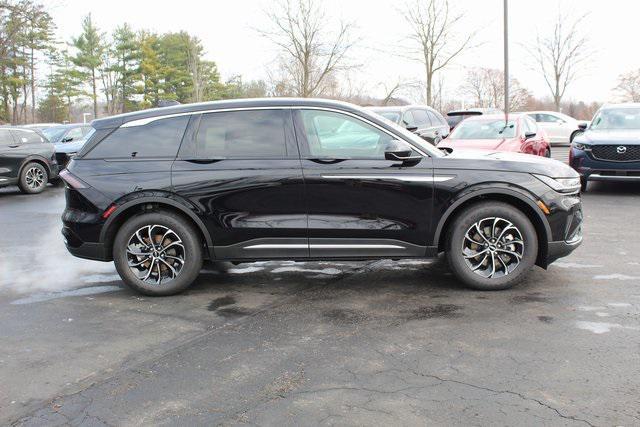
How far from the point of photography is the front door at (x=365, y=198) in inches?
205

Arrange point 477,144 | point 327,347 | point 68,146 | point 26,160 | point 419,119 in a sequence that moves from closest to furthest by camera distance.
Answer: point 327,347 → point 477,144 → point 26,160 → point 419,119 → point 68,146

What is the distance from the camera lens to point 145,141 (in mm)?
5453

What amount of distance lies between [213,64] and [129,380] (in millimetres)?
63864

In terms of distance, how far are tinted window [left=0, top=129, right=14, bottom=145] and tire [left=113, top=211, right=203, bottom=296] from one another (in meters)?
10.4

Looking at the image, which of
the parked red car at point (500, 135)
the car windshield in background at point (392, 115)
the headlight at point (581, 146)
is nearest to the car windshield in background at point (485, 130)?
the parked red car at point (500, 135)

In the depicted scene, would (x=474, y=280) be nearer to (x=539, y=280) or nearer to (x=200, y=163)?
(x=539, y=280)

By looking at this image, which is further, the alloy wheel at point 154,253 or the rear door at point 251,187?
the alloy wheel at point 154,253

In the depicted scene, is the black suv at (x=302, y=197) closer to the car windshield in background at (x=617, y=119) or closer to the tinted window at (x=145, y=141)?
the tinted window at (x=145, y=141)

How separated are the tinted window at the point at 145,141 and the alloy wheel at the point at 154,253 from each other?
28.2 inches

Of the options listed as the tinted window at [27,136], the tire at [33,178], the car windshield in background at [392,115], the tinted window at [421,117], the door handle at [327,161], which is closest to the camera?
the door handle at [327,161]

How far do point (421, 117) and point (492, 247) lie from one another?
1063 centimetres

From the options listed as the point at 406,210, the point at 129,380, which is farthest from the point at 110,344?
the point at 406,210

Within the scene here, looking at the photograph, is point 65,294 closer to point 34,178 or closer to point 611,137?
point 611,137

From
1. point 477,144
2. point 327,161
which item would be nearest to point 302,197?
point 327,161
